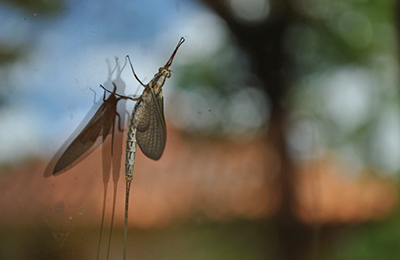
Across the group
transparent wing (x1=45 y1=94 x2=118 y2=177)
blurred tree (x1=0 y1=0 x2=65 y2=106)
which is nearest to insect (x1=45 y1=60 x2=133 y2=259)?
transparent wing (x1=45 y1=94 x2=118 y2=177)

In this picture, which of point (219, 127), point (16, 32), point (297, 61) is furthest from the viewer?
point (297, 61)

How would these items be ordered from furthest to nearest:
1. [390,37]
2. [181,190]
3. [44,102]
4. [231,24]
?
[390,37] < [231,24] < [181,190] < [44,102]

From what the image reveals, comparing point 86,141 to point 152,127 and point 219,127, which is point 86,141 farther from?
point 219,127

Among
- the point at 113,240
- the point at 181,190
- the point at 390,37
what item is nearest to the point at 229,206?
the point at 181,190

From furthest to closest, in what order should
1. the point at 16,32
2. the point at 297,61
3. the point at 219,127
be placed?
the point at 297,61, the point at 219,127, the point at 16,32

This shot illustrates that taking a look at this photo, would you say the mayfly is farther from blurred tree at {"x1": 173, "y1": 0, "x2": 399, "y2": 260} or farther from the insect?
blurred tree at {"x1": 173, "y1": 0, "x2": 399, "y2": 260}

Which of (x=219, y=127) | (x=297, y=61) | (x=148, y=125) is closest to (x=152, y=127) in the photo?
(x=148, y=125)

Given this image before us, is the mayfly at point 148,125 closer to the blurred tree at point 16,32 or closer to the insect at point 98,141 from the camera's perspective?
the insect at point 98,141

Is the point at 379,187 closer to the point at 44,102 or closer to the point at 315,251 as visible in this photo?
the point at 315,251
